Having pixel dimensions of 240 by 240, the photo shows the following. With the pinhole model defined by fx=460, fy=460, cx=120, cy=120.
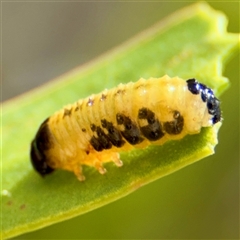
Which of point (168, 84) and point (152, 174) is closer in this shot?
point (152, 174)

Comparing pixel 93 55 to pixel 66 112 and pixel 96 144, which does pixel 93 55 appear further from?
pixel 96 144

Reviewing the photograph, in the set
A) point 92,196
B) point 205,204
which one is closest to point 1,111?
point 92,196

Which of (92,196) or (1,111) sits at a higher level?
(1,111)

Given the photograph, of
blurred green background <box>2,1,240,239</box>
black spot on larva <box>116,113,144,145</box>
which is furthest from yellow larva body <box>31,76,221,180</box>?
blurred green background <box>2,1,240,239</box>

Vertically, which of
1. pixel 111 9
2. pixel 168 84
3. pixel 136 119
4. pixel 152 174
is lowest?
pixel 152 174

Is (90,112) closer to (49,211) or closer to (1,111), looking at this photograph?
(49,211)

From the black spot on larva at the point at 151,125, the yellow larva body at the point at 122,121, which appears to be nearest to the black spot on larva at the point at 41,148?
the yellow larva body at the point at 122,121

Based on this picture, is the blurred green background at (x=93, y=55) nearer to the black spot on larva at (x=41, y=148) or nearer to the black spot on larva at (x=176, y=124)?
the black spot on larva at (x=41, y=148)
